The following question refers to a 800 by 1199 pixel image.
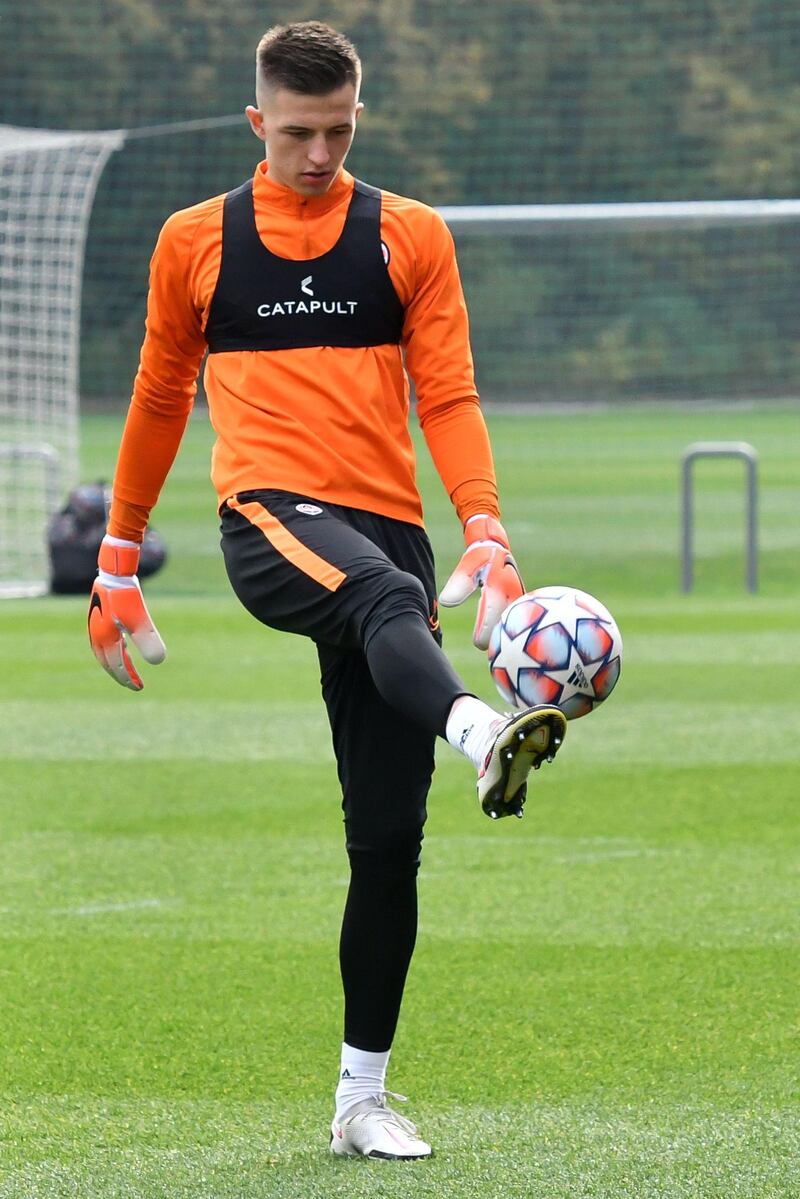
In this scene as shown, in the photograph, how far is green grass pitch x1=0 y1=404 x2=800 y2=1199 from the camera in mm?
3623

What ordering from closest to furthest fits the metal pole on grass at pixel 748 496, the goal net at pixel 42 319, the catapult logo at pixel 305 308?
the catapult logo at pixel 305 308 < the metal pole on grass at pixel 748 496 < the goal net at pixel 42 319

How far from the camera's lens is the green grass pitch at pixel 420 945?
3623mm

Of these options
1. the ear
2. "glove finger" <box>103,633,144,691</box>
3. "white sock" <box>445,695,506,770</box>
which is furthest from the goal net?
"white sock" <box>445,695,506,770</box>

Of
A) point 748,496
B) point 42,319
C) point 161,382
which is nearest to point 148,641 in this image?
point 161,382

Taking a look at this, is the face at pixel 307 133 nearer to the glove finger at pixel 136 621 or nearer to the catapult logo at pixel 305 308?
the catapult logo at pixel 305 308

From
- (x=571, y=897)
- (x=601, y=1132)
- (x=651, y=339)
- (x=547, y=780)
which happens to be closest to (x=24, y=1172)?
(x=601, y=1132)

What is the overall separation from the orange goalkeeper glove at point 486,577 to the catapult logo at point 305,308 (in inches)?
18.2

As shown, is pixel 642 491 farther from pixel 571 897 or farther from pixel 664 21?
pixel 571 897

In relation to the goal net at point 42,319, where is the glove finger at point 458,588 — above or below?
above

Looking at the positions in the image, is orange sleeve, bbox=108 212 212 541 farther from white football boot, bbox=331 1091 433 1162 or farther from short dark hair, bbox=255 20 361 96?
white football boot, bbox=331 1091 433 1162

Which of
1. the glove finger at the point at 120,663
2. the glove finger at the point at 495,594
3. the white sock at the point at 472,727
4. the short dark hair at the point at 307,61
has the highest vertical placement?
the short dark hair at the point at 307,61

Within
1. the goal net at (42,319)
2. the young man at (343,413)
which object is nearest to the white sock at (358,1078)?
the young man at (343,413)

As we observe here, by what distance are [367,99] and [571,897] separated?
79.4ft

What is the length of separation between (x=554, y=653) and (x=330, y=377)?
0.70 metres
